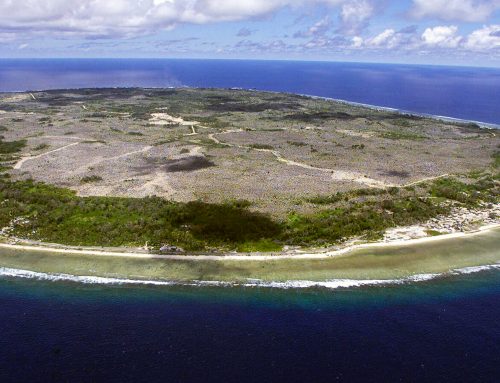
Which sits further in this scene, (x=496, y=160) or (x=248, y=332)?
(x=496, y=160)

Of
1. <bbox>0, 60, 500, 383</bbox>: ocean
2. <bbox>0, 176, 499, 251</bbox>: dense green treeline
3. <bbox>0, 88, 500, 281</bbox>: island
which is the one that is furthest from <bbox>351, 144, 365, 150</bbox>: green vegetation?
<bbox>0, 60, 500, 383</bbox>: ocean

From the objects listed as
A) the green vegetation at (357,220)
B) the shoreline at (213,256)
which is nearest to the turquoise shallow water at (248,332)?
the shoreline at (213,256)

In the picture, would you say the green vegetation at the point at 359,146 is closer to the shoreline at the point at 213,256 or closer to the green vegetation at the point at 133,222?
the green vegetation at the point at 133,222

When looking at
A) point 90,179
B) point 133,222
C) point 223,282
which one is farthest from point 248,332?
point 90,179

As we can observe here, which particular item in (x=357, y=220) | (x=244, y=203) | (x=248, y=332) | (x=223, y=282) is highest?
(x=244, y=203)

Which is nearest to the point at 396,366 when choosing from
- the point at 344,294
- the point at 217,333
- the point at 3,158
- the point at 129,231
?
the point at 344,294

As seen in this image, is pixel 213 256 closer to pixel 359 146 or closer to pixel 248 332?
pixel 248 332

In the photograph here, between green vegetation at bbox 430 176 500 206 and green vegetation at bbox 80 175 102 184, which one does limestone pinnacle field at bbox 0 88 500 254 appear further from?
green vegetation at bbox 80 175 102 184

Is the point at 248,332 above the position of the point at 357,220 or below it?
above
